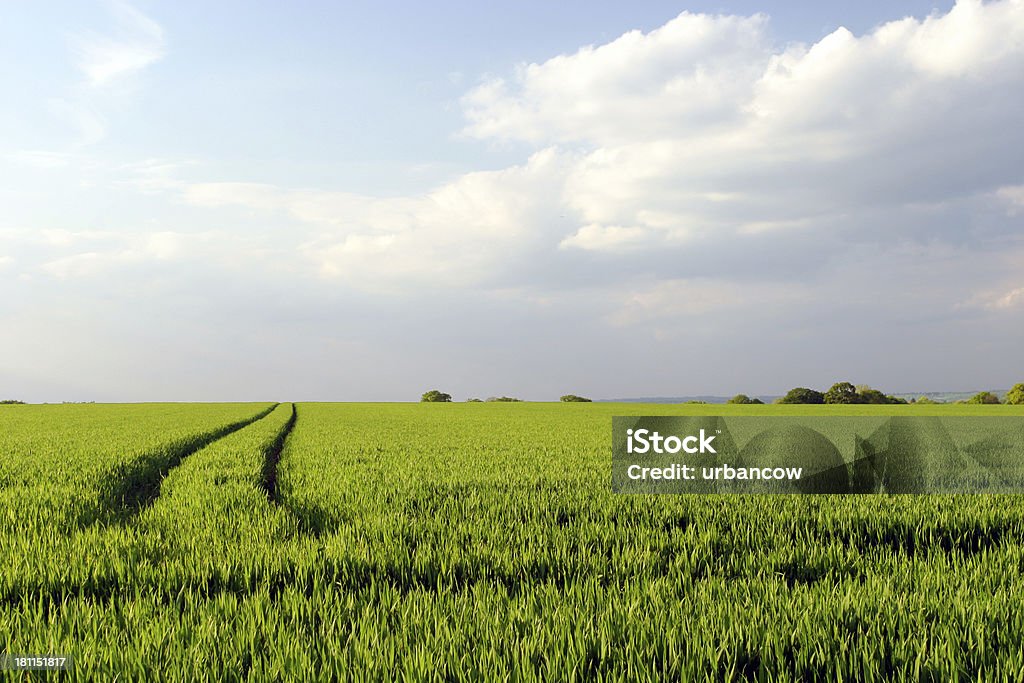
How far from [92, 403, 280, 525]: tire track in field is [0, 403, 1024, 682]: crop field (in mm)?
173

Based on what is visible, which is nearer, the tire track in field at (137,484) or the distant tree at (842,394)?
the tire track in field at (137,484)

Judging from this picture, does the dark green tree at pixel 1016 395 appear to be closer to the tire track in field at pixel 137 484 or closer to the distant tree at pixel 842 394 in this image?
the distant tree at pixel 842 394

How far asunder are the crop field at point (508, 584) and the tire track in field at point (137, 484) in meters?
0.17

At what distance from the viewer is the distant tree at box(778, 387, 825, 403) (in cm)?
8925

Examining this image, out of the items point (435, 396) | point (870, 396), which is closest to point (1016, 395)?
point (870, 396)

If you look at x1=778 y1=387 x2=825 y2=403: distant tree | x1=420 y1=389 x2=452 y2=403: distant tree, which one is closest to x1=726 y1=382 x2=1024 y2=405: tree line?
x1=778 y1=387 x2=825 y2=403: distant tree

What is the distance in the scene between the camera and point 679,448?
55.4 ft

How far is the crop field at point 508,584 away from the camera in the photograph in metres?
3.71

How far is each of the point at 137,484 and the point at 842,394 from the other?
93.7 metres

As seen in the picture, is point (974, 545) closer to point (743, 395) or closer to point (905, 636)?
point (905, 636)

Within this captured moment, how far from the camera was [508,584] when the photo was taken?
18.3 ft

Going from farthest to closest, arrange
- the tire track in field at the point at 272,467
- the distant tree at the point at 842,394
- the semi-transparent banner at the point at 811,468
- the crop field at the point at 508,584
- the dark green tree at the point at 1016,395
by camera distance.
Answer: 1. the distant tree at the point at 842,394
2. the dark green tree at the point at 1016,395
3. the tire track in field at the point at 272,467
4. the semi-transparent banner at the point at 811,468
5. the crop field at the point at 508,584

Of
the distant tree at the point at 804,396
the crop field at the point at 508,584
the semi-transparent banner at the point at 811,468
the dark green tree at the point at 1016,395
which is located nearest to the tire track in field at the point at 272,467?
the crop field at the point at 508,584

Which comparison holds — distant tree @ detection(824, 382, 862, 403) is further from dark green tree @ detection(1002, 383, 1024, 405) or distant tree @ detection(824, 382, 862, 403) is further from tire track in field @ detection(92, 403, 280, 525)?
tire track in field @ detection(92, 403, 280, 525)
